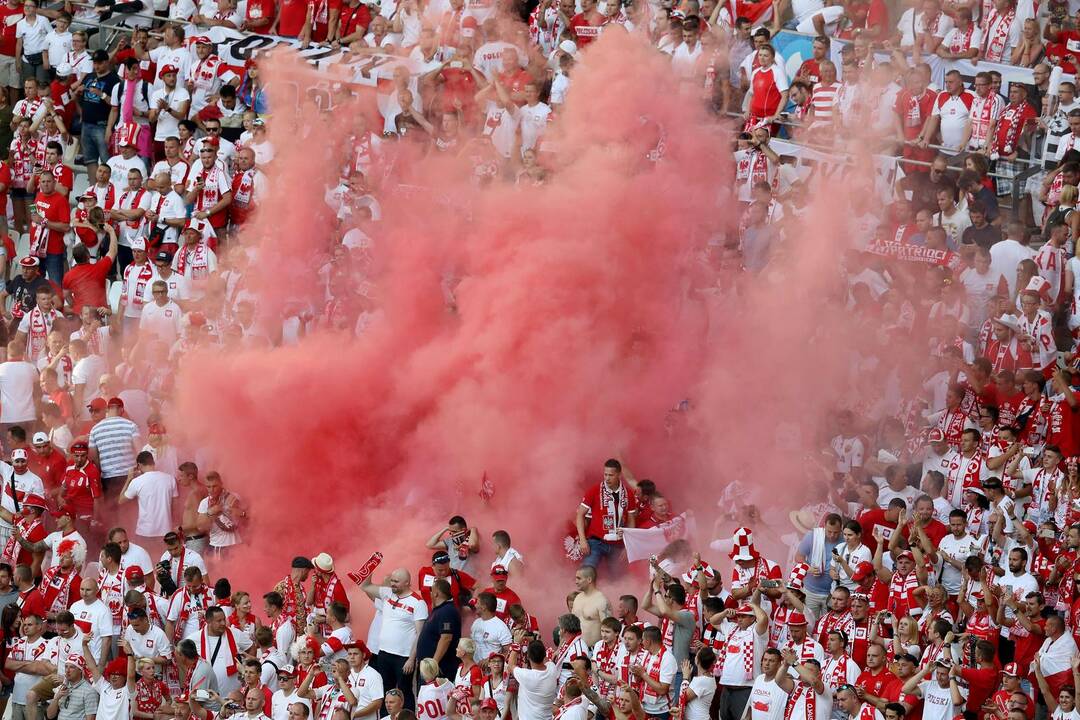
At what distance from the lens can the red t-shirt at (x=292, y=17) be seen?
810 inches

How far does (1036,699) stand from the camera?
44.3 ft

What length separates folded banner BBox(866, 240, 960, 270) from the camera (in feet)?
54.2

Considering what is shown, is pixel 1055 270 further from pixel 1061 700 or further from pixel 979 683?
pixel 1061 700

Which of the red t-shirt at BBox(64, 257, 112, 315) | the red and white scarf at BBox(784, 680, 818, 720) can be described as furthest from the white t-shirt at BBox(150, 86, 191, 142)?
the red and white scarf at BBox(784, 680, 818, 720)

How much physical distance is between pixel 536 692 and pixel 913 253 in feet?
17.3

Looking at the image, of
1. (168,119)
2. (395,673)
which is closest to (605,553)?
(395,673)

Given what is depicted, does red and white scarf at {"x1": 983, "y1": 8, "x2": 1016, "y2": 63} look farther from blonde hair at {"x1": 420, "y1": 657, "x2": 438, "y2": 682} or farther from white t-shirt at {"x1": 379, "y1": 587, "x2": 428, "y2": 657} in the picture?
blonde hair at {"x1": 420, "y1": 657, "x2": 438, "y2": 682}

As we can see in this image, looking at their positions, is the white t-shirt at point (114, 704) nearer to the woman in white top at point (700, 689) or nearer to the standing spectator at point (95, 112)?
the woman in white top at point (700, 689)

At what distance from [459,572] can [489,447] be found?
1567mm

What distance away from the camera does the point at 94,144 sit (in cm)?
2025

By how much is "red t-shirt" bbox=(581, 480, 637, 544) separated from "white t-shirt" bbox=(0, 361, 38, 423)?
15.8ft

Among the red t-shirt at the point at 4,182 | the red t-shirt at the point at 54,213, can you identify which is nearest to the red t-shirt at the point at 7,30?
the red t-shirt at the point at 4,182

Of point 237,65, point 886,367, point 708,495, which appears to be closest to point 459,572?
point 708,495

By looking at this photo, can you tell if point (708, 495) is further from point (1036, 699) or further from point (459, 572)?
point (1036, 699)
